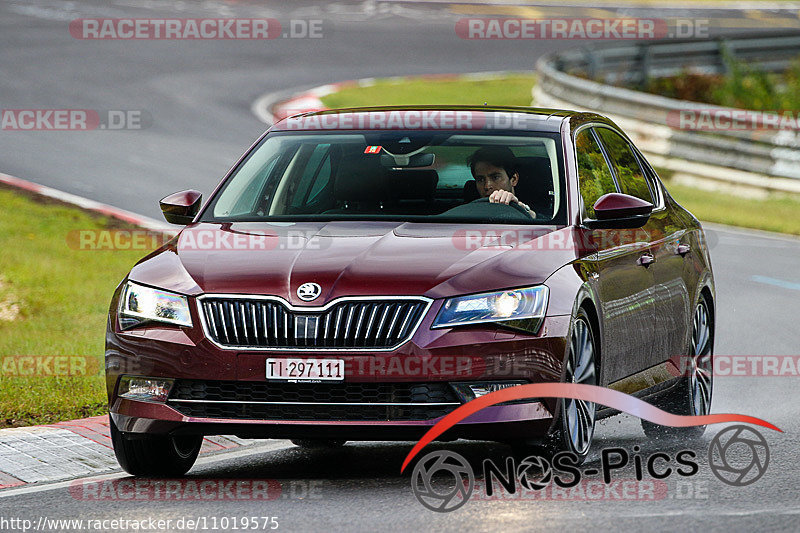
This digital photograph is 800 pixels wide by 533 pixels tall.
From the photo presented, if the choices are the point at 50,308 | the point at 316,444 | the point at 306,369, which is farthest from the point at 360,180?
the point at 50,308

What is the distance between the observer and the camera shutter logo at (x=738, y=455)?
7106 millimetres

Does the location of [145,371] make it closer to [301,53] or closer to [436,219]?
[436,219]

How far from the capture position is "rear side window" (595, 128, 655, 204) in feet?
28.4

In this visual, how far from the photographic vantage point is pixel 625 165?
8.83m

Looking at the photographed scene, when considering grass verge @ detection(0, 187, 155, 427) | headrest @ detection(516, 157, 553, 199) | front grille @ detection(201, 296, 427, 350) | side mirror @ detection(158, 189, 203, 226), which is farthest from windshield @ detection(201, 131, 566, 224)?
grass verge @ detection(0, 187, 155, 427)

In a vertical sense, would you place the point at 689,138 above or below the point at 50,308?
above

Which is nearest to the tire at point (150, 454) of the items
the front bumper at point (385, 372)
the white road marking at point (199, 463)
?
the white road marking at point (199, 463)

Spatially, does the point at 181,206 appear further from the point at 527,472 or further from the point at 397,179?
the point at 527,472

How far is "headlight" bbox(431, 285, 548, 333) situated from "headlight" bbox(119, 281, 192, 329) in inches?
44.7

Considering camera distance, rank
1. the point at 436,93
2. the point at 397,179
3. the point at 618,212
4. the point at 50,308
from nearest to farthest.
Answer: the point at 618,212, the point at 397,179, the point at 50,308, the point at 436,93

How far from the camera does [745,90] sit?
97.4 feet

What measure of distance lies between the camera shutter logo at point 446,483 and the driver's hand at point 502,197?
128cm

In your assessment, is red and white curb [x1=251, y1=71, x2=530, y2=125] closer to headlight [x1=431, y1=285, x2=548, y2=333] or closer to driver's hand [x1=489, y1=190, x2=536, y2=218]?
driver's hand [x1=489, y1=190, x2=536, y2=218]

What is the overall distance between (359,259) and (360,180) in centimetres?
129
